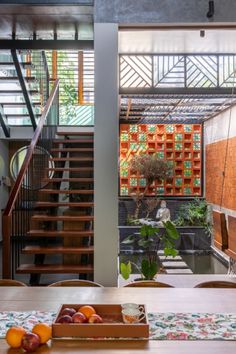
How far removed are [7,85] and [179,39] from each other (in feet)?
12.9

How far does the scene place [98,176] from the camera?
152 inches

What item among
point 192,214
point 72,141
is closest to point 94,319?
point 72,141

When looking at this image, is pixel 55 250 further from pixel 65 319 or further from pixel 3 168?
pixel 3 168

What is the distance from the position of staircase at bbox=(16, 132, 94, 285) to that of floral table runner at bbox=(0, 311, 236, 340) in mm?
2424

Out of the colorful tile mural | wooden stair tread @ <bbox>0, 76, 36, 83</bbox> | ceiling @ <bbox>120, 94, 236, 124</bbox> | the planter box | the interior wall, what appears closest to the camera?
wooden stair tread @ <bbox>0, 76, 36, 83</bbox>

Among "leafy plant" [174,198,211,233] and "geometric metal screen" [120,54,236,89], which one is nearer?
"geometric metal screen" [120,54,236,89]

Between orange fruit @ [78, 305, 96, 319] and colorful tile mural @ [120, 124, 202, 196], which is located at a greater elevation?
colorful tile mural @ [120, 124, 202, 196]

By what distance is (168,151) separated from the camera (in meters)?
9.71

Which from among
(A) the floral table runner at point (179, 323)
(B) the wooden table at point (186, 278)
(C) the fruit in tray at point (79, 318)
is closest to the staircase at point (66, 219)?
(B) the wooden table at point (186, 278)

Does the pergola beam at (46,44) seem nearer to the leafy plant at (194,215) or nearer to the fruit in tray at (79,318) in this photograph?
the fruit in tray at (79,318)

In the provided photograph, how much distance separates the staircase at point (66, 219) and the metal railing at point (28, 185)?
0.40 ft

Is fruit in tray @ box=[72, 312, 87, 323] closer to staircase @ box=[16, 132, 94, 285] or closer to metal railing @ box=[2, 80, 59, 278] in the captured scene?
metal railing @ box=[2, 80, 59, 278]

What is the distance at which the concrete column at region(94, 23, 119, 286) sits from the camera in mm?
3812

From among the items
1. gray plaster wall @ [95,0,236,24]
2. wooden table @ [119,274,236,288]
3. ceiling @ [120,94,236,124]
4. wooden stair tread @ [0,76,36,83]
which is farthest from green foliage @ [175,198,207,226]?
gray plaster wall @ [95,0,236,24]
